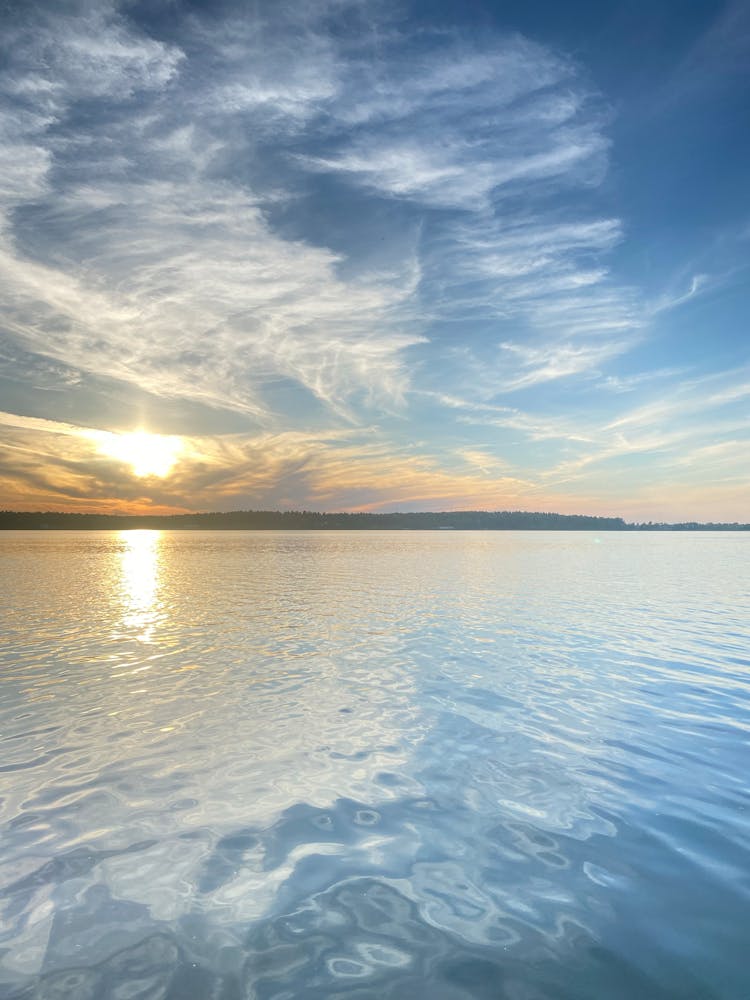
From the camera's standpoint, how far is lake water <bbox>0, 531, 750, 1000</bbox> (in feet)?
21.8

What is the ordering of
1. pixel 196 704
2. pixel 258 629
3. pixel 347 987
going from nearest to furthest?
1. pixel 347 987
2. pixel 196 704
3. pixel 258 629

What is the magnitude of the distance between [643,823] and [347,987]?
6010 mm

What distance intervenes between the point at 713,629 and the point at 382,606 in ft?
58.6

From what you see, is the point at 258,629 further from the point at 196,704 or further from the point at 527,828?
the point at 527,828

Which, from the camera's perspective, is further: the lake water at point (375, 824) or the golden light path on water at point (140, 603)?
the golden light path on water at point (140, 603)

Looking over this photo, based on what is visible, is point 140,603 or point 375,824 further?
point 140,603

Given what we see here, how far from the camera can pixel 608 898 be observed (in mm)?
7844

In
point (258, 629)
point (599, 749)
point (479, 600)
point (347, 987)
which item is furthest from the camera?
point (479, 600)

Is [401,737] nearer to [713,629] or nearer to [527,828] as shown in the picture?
[527,828]

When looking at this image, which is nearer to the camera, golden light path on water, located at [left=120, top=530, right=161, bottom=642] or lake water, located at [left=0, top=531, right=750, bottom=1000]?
lake water, located at [left=0, top=531, right=750, bottom=1000]

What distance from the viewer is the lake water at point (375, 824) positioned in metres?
6.64

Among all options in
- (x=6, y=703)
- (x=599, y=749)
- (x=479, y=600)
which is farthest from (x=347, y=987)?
(x=479, y=600)

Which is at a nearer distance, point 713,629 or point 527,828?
point 527,828

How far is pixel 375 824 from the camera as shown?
32.5 feet
